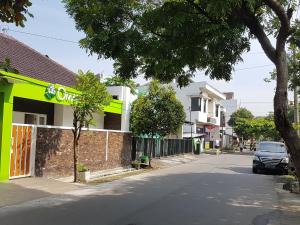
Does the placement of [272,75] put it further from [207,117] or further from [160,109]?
[207,117]

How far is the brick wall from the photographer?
1777cm

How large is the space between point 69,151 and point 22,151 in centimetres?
Answer: 309

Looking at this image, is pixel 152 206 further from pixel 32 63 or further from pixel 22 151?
pixel 32 63

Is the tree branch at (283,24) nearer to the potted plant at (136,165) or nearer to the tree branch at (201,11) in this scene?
the tree branch at (201,11)

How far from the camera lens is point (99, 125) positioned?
29.0m

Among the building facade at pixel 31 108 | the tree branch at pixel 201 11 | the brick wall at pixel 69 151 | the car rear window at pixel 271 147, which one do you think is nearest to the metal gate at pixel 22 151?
the building facade at pixel 31 108

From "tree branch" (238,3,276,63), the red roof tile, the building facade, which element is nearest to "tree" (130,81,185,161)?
the building facade

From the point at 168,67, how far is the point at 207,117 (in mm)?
49332

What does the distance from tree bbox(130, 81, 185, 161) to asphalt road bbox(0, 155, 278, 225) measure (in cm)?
890

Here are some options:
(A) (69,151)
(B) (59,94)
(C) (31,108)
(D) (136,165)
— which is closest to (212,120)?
(D) (136,165)

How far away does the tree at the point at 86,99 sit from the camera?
18.2 m

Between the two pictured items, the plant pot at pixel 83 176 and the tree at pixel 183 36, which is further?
the plant pot at pixel 83 176

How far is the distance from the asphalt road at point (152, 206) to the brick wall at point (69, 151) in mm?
2070

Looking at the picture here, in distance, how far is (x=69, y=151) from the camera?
1966cm
